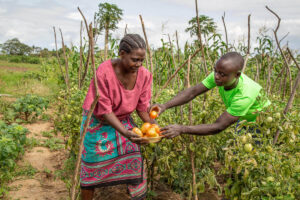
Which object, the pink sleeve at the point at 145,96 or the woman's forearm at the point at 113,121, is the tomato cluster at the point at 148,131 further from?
the pink sleeve at the point at 145,96

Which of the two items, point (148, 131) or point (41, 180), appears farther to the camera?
point (41, 180)

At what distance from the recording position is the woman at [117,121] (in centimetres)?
177

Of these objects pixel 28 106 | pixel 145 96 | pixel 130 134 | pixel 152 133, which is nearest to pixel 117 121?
pixel 130 134

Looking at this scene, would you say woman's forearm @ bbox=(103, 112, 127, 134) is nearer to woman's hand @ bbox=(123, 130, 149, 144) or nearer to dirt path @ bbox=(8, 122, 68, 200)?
woman's hand @ bbox=(123, 130, 149, 144)

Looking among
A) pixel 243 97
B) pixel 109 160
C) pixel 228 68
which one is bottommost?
pixel 109 160

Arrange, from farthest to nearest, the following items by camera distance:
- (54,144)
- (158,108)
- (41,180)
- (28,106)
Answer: (28,106) → (54,144) → (41,180) → (158,108)

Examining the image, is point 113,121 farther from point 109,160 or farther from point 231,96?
point 231,96

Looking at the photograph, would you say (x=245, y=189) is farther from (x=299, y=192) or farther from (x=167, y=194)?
(x=167, y=194)

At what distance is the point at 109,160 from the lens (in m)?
1.96

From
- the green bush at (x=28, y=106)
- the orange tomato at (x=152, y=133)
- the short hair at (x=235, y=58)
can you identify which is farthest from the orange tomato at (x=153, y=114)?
the green bush at (x=28, y=106)

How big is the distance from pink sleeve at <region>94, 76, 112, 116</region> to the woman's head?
0.18 meters

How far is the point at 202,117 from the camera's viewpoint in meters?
1.88

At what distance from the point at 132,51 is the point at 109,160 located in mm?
809

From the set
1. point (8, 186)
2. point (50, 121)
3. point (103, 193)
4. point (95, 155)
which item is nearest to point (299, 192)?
point (95, 155)
